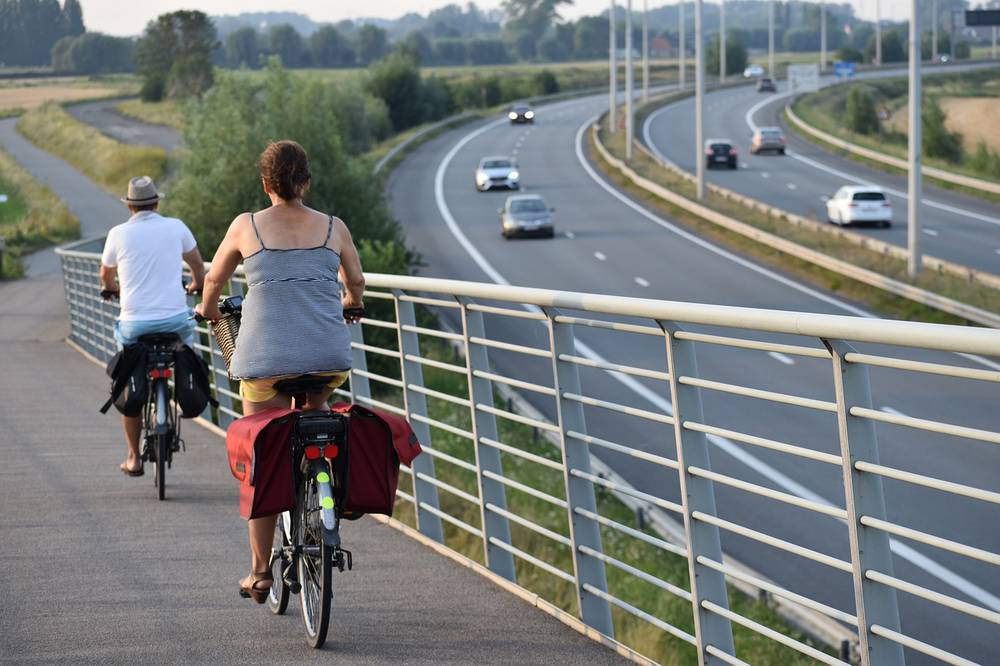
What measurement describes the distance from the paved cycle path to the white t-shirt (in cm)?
123

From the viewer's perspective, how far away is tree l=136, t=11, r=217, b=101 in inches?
5049

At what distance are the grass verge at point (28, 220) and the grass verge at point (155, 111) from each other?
26.5m

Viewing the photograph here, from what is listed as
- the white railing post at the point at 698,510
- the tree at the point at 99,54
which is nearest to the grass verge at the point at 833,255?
the tree at the point at 99,54

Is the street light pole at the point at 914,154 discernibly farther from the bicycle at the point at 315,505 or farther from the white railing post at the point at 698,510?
the white railing post at the point at 698,510

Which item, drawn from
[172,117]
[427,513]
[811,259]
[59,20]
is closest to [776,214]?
[811,259]

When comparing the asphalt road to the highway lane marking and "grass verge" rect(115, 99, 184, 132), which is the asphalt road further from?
"grass verge" rect(115, 99, 184, 132)

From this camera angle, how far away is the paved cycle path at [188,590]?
627 centimetres

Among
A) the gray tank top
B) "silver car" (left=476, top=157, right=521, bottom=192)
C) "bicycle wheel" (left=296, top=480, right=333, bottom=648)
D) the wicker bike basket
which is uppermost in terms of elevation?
the gray tank top

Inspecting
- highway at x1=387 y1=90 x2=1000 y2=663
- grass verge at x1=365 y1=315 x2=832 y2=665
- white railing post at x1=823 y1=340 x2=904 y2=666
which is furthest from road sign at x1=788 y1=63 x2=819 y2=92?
white railing post at x1=823 y1=340 x2=904 y2=666

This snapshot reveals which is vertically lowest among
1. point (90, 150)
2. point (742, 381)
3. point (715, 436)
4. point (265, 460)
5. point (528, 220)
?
point (90, 150)

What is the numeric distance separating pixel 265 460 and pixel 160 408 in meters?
4.00

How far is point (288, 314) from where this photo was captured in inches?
239

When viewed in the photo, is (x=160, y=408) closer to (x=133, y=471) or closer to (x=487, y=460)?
(x=133, y=471)

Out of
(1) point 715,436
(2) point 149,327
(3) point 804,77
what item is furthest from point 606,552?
(3) point 804,77
